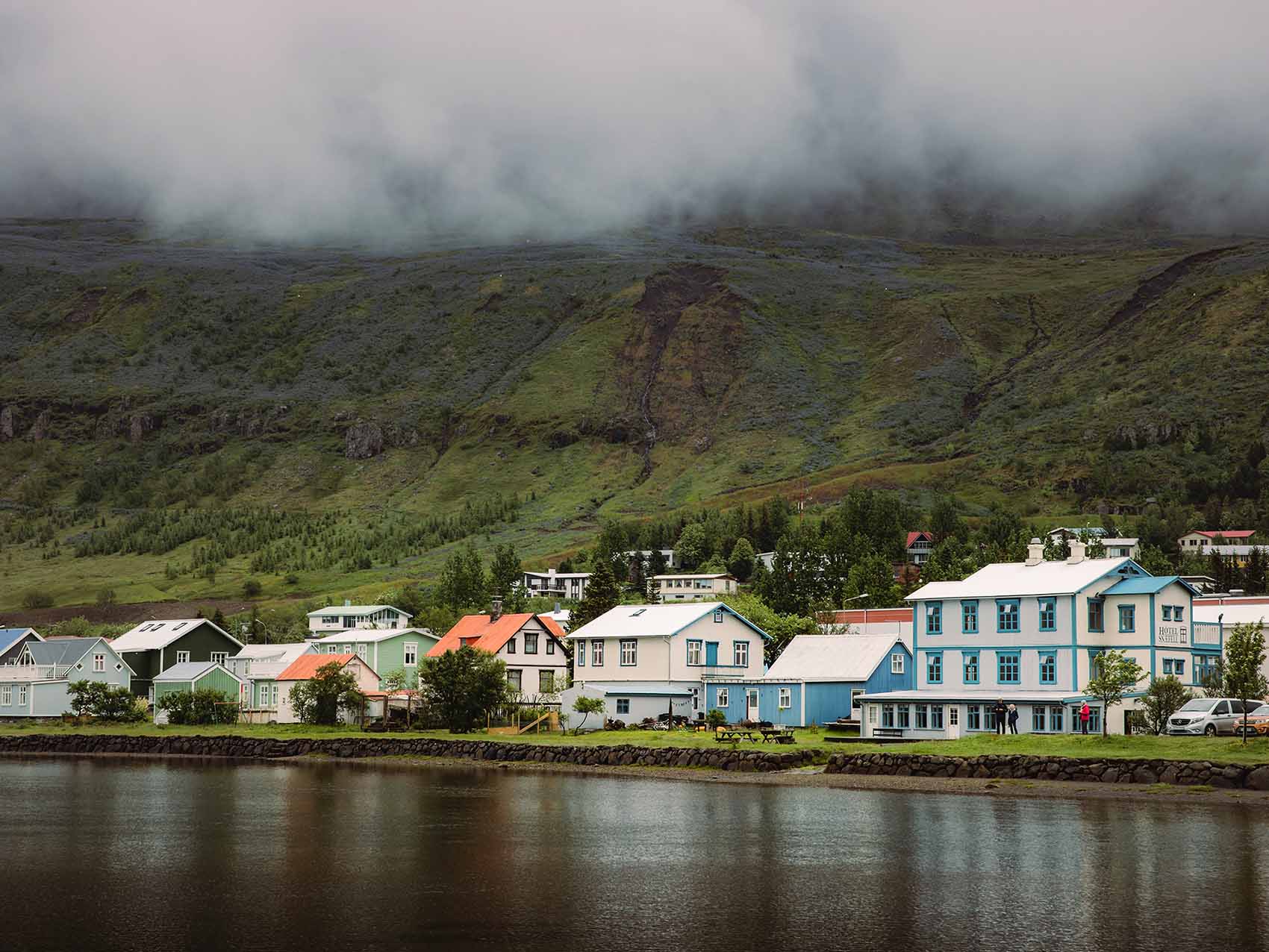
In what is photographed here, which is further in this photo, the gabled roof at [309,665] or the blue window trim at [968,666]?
the gabled roof at [309,665]

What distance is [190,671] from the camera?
368ft

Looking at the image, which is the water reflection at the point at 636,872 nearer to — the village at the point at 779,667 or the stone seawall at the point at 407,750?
the stone seawall at the point at 407,750

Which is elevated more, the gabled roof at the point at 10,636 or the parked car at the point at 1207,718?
the gabled roof at the point at 10,636

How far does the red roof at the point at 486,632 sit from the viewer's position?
3826 inches

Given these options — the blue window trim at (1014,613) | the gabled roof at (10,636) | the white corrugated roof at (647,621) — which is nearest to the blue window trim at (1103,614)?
the blue window trim at (1014,613)

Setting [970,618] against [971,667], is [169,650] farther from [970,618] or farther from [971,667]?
[971,667]

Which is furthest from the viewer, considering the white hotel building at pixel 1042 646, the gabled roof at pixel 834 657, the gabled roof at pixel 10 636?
the gabled roof at pixel 10 636

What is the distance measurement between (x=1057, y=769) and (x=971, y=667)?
22164 mm

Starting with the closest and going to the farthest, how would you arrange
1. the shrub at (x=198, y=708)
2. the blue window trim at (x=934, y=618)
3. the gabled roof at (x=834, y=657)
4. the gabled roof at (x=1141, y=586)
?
the gabled roof at (x=1141, y=586) → the blue window trim at (x=934, y=618) → the gabled roof at (x=834, y=657) → the shrub at (x=198, y=708)

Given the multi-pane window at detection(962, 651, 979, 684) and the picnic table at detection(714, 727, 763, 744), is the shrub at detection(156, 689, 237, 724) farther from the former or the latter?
the multi-pane window at detection(962, 651, 979, 684)

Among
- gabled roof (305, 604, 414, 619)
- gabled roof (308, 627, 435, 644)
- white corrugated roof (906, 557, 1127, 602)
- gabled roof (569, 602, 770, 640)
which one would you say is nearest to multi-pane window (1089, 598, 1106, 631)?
white corrugated roof (906, 557, 1127, 602)

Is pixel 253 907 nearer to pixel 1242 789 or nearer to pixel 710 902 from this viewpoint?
pixel 710 902

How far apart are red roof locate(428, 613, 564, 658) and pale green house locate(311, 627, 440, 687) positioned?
7.74 meters

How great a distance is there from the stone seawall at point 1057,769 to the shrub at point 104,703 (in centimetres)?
6547
